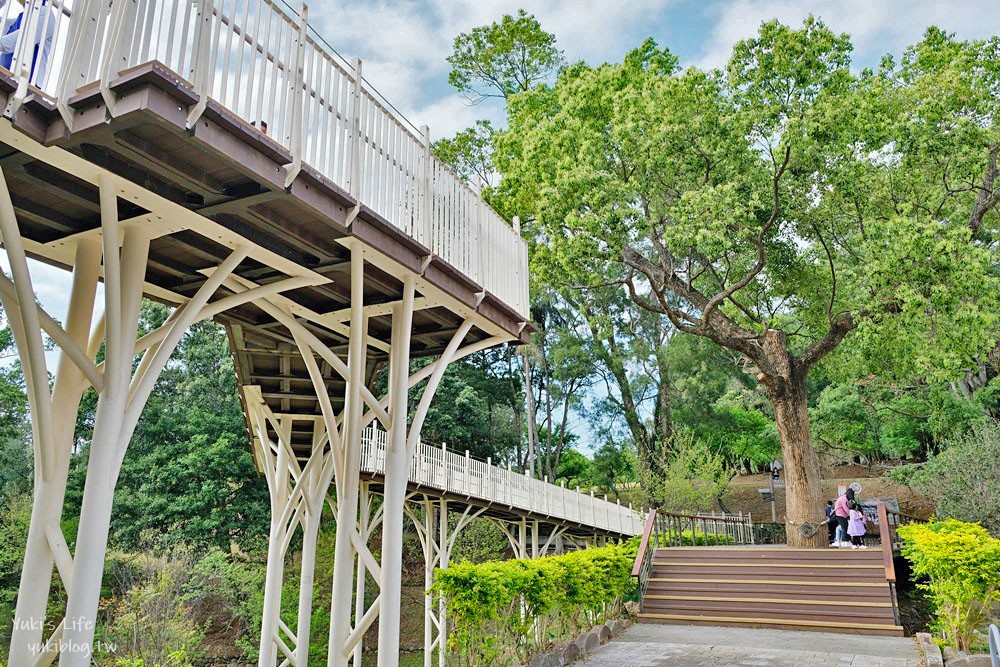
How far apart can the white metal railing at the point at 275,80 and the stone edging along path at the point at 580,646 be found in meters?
4.15

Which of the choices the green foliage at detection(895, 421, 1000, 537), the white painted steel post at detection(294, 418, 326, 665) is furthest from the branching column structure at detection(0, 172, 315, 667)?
the green foliage at detection(895, 421, 1000, 537)

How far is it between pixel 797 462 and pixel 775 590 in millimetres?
4846

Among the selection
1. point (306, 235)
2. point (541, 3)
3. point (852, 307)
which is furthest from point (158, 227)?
point (541, 3)

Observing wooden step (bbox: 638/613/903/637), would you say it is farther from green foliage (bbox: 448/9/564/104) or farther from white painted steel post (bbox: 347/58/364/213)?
green foliage (bbox: 448/9/564/104)

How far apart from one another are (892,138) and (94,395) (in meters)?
26.1

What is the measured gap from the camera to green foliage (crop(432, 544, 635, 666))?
6.16m

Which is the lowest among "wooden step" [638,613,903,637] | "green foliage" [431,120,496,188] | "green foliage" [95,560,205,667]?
"green foliage" [95,560,205,667]

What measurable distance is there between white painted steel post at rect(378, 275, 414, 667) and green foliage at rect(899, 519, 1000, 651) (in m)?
5.54

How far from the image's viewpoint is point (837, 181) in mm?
13938

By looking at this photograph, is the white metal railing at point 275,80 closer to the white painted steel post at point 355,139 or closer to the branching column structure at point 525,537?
the white painted steel post at point 355,139

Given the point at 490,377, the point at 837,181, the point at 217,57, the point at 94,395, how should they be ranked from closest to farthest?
the point at 217,57 → the point at 837,181 → the point at 94,395 → the point at 490,377

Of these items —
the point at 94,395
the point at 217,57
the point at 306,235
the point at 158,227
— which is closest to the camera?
the point at 217,57

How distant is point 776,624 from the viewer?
32.8ft

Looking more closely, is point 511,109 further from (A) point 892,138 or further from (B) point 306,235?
(B) point 306,235
